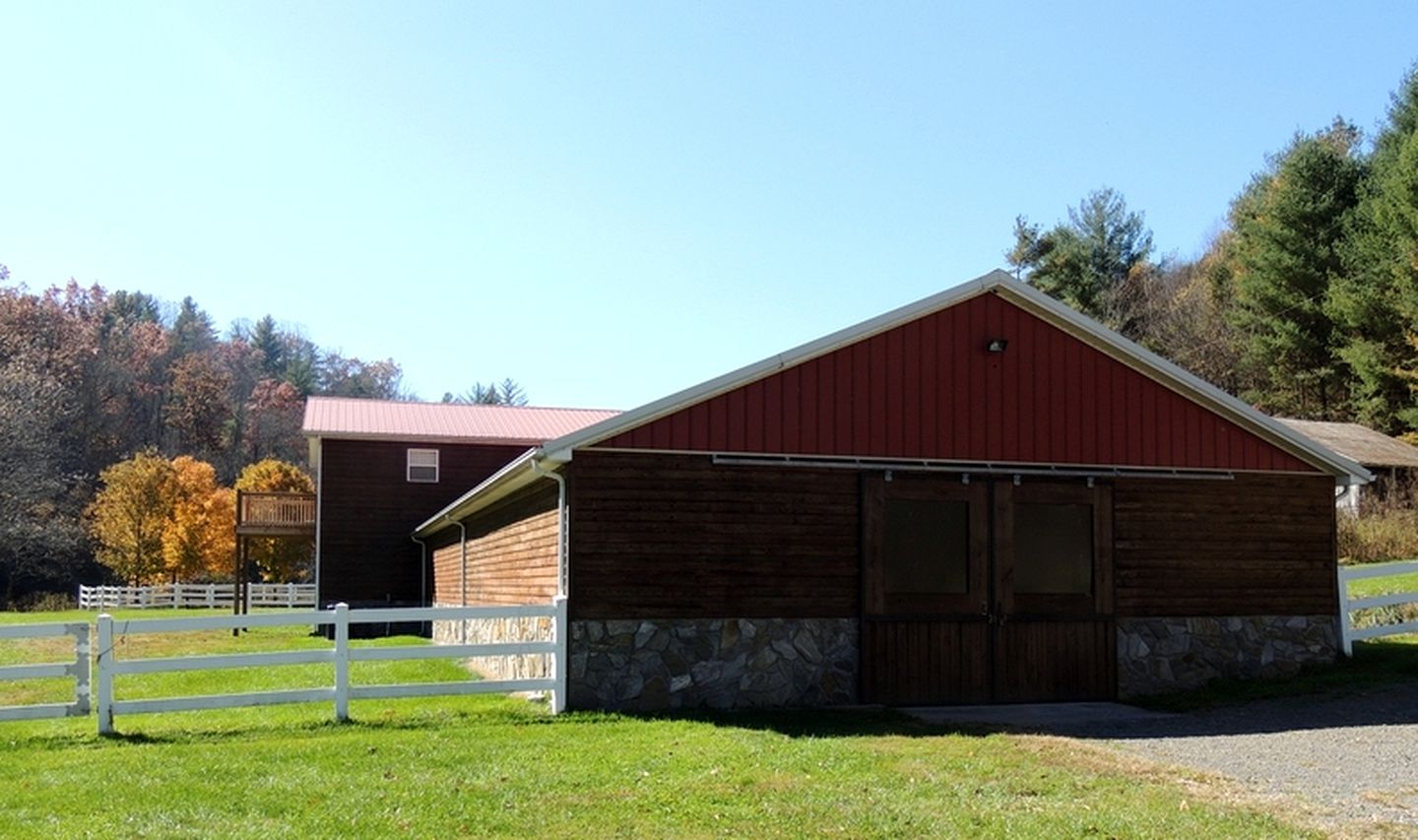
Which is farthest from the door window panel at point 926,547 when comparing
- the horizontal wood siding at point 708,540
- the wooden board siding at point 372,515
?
the wooden board siding at point 372,515

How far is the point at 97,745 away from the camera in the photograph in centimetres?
1068

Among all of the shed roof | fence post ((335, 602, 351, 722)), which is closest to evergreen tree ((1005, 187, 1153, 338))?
the shed roof

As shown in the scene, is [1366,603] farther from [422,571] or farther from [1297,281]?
[1297,281]

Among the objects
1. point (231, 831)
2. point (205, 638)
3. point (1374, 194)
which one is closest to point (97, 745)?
point (231, 831)

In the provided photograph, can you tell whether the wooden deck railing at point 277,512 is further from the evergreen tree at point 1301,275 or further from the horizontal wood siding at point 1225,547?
the evergreen tree at point 1301,275

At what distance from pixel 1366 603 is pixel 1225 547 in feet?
6.98

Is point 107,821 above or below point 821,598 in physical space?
below

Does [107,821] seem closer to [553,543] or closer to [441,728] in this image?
[441,728]

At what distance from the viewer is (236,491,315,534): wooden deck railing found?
2981 cm

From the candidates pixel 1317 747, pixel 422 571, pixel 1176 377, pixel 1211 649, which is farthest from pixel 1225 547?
pixel 422 571

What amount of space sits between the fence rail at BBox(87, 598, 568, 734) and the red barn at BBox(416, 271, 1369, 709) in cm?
32

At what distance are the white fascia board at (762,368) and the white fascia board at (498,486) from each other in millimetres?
434

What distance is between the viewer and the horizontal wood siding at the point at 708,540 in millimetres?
12734

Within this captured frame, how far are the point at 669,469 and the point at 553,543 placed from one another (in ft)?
5.02
